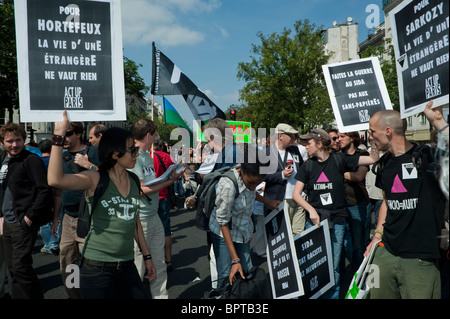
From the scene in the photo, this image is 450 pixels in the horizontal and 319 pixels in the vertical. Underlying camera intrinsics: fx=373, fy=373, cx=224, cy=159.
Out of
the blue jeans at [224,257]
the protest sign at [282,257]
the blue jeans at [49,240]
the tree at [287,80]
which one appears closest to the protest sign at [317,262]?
the protest sign at [282,257]

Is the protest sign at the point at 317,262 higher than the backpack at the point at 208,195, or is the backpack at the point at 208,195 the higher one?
the backpack at the point at 208,195

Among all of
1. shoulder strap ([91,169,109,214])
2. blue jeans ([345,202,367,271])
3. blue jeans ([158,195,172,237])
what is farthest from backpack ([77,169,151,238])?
blue jeans ([345,202,367,271])

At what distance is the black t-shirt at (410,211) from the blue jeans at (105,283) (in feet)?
6.24

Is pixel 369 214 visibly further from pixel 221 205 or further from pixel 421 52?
pixel 421 52

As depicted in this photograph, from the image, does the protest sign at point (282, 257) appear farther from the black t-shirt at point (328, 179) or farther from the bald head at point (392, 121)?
the bald head at point (392, 121)

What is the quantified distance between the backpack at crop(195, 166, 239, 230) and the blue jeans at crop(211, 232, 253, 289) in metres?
0.17

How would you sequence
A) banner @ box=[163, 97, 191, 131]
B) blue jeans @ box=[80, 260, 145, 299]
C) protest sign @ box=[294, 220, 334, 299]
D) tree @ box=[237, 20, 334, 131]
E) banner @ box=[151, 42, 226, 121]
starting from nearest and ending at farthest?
blue jeans @ box=[80, 260, 145, 299] → protest sign @ box=[294, 220, 334, 299] → banner @ box=[151, 42, 226, 121] → banner @ box=[163, 97, 191, 131] → tree @ box=[237, 20, 334, 131]

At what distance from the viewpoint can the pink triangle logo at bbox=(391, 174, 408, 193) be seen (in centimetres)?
274

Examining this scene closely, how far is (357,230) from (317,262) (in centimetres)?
132

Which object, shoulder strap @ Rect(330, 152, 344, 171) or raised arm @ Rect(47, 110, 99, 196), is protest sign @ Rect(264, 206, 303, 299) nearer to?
shoulder strap @ Rect(330, 152, 344, 171)

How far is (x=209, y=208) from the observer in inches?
134

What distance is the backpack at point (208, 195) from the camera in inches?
132

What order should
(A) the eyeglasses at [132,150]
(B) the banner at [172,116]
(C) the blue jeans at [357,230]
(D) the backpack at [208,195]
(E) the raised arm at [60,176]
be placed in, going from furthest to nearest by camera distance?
1. (B) the banner at [172,116]
2. (C) the blue jeans at [357,230]
3. (D) the backpack at [208,195]
4. (A) the eyeglasses at [132,150]
5. (E) the raised arm at [60,176]

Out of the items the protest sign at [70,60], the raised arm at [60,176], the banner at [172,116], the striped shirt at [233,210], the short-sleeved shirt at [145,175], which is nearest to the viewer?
the raised arm at [60,176]
